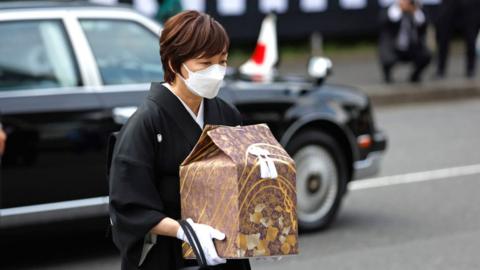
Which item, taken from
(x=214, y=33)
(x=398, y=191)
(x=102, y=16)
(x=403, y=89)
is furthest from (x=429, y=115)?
(x=214, y=33)

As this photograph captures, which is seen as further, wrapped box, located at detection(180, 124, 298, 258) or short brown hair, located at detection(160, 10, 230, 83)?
short brown hair, located at detection(160, 10, 230, 83)

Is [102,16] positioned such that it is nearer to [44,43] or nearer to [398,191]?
[44,43]

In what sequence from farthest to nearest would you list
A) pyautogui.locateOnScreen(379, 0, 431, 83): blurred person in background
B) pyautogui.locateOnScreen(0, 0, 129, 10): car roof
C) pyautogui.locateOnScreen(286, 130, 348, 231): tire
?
pyautogui.locateOnScreen(379, 0, 431, 83): blurred person in background
pyautogui.locateOnScreen(286, 130, 348, 231): tire
pyautogui.locateOnScreen(0, 0, 129, 10): car roof

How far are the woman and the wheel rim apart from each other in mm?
3922

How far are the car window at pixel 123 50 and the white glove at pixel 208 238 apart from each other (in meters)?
3.48

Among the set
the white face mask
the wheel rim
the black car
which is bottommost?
the wheel rim

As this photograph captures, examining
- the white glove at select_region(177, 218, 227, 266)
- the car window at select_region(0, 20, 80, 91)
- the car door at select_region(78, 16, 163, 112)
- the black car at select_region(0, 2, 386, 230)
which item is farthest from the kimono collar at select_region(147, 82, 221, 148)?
the car window at select_region(0, 20, 80, 91)

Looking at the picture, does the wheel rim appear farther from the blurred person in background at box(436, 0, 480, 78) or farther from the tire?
the blurred person in background at box(436, 0, 480, 78)

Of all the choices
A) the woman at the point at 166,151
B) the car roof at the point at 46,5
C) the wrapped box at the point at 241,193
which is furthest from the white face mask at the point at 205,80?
the car roof at the point at 46,5

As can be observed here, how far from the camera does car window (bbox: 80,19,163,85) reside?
6.69 meters

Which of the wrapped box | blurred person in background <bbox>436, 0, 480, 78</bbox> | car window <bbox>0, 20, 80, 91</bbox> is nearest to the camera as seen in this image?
the wrapped box

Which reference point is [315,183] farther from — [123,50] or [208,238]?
[208,238]

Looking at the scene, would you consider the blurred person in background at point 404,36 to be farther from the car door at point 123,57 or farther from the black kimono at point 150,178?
the black kimono at point 150,178

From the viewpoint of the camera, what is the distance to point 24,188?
6.16m
